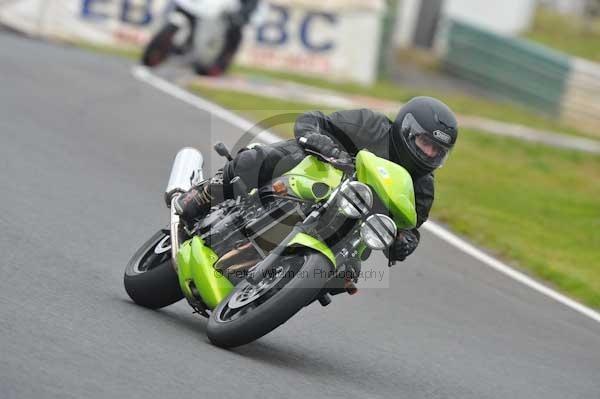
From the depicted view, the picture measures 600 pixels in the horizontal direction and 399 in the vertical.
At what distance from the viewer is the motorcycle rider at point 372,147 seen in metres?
5.74

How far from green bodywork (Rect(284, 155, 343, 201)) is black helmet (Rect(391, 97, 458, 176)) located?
13.6 inches

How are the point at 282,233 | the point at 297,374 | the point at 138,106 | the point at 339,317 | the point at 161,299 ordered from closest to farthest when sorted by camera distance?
the point at 297,374 → the point at 282,233 → the point at 161,299 → the point at 339,317 → the point at 138,106

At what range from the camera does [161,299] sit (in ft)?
20.8

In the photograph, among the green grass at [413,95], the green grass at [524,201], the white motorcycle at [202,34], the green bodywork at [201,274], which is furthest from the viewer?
the green grass at [413,95]

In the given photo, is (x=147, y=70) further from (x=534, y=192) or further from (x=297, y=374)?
(x=297, y=374)

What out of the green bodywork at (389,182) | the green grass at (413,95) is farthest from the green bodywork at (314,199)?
the green grass at (413,95)

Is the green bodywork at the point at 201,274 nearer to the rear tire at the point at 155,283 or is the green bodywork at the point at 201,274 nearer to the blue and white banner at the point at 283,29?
the rear tire at the point at 155,283

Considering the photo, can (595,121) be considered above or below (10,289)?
below

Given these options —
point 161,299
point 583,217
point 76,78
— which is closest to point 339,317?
point 161,299

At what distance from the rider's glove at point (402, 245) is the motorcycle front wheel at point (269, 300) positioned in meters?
0.48

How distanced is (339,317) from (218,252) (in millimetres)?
1429

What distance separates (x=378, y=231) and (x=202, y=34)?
11.1 meters

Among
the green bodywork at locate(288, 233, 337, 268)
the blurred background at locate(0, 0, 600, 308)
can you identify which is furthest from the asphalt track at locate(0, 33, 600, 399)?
the blurred background at locate(0, 0, 600, 308)

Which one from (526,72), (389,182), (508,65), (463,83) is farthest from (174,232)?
(463,83)
